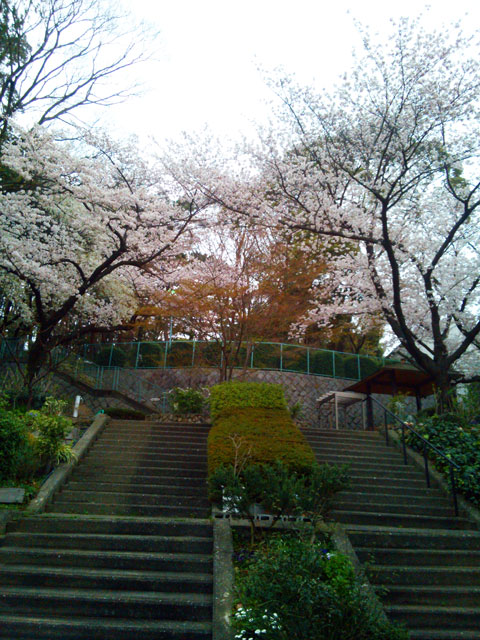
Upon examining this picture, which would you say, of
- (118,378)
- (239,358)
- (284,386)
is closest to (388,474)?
(284,386)

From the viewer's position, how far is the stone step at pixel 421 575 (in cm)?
567

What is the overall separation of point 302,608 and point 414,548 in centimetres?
338

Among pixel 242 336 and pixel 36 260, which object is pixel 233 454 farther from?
pixel 36 260

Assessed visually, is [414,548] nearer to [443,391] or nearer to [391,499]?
[391,499]

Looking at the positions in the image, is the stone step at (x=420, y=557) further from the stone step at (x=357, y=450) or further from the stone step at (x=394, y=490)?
the stone step at (x=357, y=450)

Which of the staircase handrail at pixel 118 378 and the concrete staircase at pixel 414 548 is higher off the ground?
the staircase handrail at pixel 118 378

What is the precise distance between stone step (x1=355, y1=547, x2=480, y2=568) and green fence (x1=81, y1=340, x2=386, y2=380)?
10.8 metres

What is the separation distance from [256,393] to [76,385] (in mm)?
8617

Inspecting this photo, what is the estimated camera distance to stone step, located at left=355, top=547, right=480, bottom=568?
605cm

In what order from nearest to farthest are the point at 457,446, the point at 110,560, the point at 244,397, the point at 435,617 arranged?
the point at 435,617, the point at 110,560, the point at 457,446, the point at 244,397

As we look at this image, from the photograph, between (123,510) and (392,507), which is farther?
(392,507)

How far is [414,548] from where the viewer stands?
6.45 meters

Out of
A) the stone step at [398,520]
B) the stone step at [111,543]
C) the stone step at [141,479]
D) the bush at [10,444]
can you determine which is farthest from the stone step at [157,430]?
the stone step at [111,543]

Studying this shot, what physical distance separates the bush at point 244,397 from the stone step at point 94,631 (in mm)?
5706
